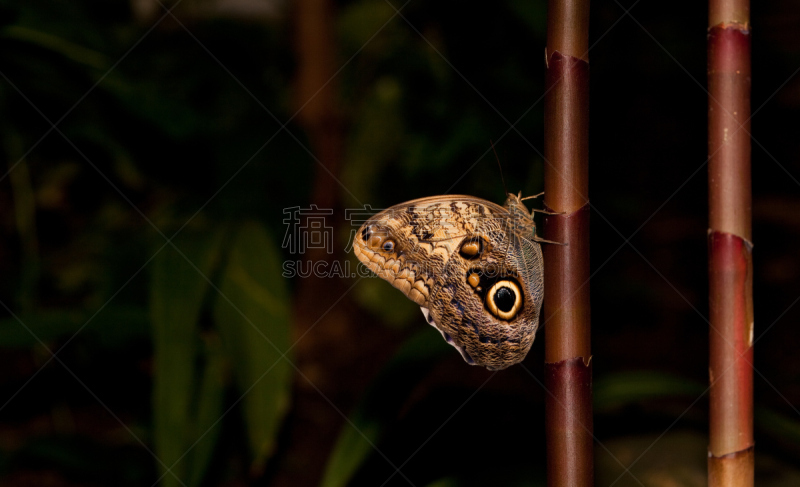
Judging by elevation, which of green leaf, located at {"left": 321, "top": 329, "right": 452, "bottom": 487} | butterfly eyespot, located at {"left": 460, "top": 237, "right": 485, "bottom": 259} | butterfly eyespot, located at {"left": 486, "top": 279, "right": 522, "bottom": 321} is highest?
butterfly eyespot, located at {"left": 460, "top": 237, "right": 485, "bottom": 259}

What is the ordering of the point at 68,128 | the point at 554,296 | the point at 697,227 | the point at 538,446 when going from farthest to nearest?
the point at 697,227 < the point at 68,128 < the point at 538,446 < the point at 554,296

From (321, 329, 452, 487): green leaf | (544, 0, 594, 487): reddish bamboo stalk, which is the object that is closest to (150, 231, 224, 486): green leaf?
(321, 329, 452, 487): green leaf

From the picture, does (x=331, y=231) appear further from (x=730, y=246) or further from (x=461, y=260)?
(x=730, y=246)

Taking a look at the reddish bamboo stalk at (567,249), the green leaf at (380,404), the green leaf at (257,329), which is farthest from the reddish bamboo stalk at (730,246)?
the green leaf at (257,329)

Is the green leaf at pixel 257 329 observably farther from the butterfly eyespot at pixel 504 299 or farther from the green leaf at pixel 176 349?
the butterfly eyespot at pixel 504 299

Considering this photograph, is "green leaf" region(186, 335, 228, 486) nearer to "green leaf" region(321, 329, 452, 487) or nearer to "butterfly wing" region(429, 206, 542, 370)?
"green leaf" region(321, 329, 452, 487)

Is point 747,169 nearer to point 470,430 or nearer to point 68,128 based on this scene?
point 470,430

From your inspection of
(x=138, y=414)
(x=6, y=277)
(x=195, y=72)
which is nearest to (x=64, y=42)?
(x=195, y=72)
